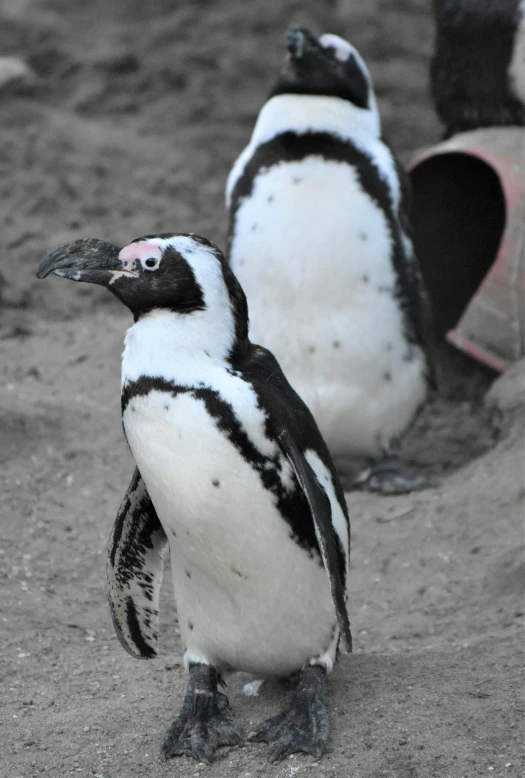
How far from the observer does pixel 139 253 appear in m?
2.15

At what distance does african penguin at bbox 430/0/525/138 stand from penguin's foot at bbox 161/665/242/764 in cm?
328

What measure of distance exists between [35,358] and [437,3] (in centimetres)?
227

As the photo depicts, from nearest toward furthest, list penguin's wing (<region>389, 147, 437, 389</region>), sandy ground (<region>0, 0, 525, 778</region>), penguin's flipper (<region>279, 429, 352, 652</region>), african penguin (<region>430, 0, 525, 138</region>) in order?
penguin's flipper (<region>279, 429, 352, 652</region>), sandy ground (<region>0, 0, 525, 778</region>), penguin's wing (<region>389, 147, 437, 389</region>), african penguin (<region>430, 0, 525, 138</region>)

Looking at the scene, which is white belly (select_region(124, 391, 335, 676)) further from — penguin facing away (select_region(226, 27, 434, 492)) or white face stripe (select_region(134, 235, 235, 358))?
penguin facing away (select_region(226, 27, 434, 492))

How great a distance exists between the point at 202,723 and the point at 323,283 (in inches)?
71.6

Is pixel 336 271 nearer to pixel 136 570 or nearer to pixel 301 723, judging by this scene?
pixel 136 570

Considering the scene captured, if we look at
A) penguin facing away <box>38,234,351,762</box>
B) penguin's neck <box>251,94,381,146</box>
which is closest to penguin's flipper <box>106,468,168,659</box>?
penguin facing away <box>38,234,351,762</box>

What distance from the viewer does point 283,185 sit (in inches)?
149

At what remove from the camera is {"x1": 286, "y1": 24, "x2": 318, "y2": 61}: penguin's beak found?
4066mm

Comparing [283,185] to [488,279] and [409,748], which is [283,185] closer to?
[488,279]

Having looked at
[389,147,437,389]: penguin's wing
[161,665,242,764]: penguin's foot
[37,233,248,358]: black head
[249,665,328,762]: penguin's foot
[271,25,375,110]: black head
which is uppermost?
[37,233,248,358]: black head

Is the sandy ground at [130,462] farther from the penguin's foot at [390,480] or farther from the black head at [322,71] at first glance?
the black head at [322,71]

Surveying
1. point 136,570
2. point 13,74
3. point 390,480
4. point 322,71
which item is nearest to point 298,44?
point 322,71

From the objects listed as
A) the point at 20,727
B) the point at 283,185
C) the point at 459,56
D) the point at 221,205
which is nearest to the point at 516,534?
the point at 283,185
